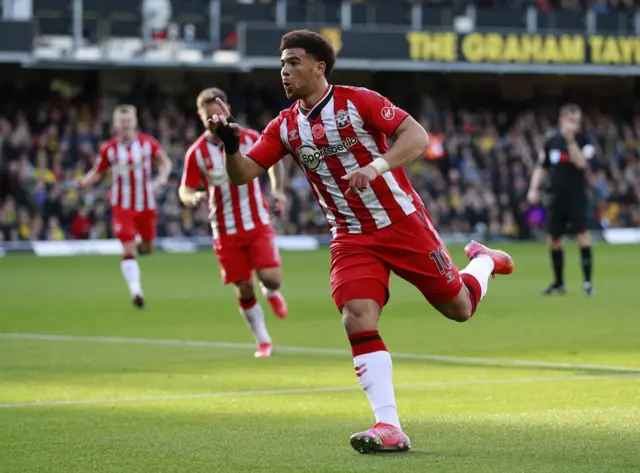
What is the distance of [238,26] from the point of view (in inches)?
1500

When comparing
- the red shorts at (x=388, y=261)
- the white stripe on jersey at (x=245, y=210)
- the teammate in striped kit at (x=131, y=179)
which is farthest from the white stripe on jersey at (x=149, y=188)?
the red shorts at (x=388, y=261)

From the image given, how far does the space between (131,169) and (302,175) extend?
1869cm

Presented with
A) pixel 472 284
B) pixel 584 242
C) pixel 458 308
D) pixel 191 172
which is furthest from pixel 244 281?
pixel 584 242

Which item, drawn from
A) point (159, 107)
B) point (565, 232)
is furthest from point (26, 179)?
point (565, 232)

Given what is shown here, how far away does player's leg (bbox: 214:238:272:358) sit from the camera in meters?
12.3

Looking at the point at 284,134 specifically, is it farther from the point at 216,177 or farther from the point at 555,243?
the point at 555,243

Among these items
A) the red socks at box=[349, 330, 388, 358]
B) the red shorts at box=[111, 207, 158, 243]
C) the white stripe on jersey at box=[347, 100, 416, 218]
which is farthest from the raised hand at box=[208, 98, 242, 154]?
the red shorts at box=[111, 207, 158, 243]

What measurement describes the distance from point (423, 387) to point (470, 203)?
1152 inches

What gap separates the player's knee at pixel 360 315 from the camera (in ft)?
23.7

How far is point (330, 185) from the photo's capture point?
756cm

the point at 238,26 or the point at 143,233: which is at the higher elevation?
the point at 238,26

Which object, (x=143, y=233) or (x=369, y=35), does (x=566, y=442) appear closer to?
(x=143, y=233)

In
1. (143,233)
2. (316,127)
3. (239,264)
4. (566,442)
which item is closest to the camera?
(566,442)

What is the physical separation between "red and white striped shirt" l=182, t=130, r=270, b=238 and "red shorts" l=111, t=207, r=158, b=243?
215 inches
